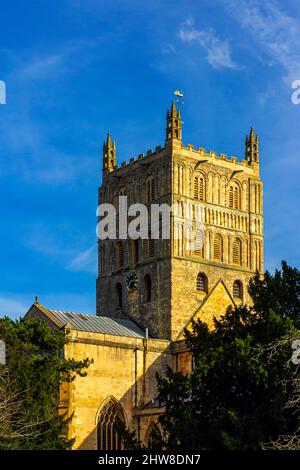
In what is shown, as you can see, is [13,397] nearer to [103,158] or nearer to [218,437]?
[218,437]

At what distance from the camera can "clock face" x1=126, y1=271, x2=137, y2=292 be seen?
7044 centimetres

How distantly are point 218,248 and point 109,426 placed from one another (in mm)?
15340

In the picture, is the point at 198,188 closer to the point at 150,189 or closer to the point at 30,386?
the point at 150,189

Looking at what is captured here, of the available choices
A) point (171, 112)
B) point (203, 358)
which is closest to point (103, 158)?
point (171, 112)

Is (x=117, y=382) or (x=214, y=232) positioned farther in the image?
(x=214, y=232)

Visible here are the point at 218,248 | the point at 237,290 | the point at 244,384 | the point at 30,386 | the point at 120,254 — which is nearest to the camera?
the point at 244,384

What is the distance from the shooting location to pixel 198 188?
70.9 metres

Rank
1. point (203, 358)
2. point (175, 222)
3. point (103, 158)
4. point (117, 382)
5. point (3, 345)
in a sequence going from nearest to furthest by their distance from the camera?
point (203, 358) < point (3, 345) < point (117, 382) < point (175, 222) < point (103, 158)

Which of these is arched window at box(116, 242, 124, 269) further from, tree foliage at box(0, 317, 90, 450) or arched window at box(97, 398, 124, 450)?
tree foliage at box(0, 317, 90, 450)

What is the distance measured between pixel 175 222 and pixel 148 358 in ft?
30.4

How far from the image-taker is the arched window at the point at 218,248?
70838 millimetres

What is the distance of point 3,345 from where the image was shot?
49.6 meters

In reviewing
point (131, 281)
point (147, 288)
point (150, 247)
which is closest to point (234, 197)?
point (150, 247)

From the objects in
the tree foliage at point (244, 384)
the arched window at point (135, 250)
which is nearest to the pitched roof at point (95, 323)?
the arched window at point (135, 250)
